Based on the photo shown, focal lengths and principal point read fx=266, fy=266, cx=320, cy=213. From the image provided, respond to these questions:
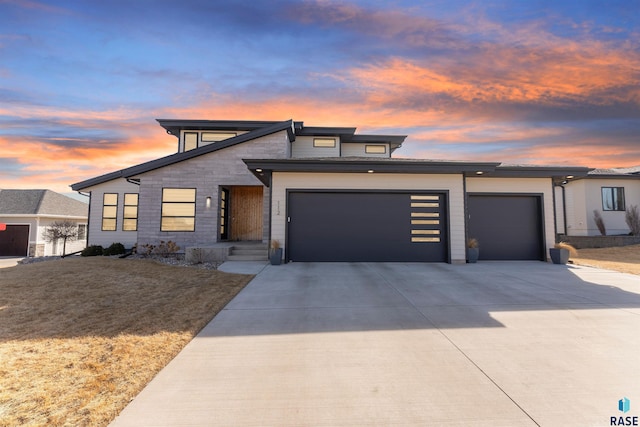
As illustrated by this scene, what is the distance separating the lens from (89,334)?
372 centimetres

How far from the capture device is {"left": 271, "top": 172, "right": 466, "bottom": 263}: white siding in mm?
9750

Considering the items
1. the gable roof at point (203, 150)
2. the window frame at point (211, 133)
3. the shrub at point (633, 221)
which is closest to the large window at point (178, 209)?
the gable roof at point (203, 150)

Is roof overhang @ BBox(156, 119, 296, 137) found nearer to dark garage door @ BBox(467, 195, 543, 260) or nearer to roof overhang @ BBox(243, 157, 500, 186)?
roof overhang @ BBox(243, 157, 500, 186)

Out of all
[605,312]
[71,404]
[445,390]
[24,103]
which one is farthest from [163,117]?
[605,312]

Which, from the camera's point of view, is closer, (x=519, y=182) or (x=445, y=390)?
(x=445, y=390)

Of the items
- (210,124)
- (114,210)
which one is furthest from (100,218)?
(210,124)

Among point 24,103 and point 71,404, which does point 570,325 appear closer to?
point 71,404

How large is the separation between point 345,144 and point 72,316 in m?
15.1

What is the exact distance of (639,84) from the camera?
10.6m

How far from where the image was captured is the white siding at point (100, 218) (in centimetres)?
1427

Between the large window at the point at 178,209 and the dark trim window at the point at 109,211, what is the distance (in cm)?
456

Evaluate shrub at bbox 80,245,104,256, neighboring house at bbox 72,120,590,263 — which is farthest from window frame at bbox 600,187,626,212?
shrub at bbox 80,245,104,256

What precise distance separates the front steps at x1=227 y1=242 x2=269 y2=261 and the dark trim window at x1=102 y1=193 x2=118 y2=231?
337 inches

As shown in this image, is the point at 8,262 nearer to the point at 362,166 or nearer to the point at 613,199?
the point at 362,166
